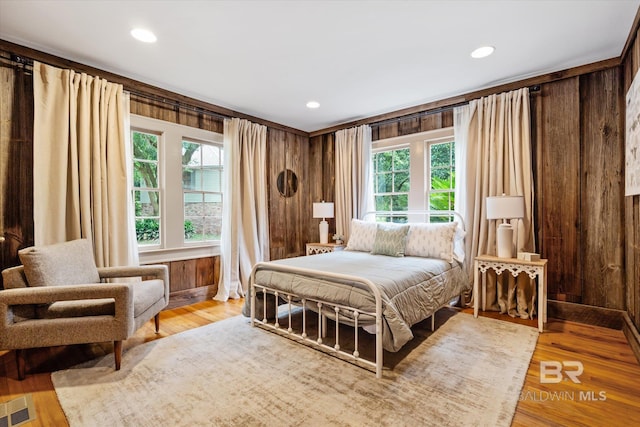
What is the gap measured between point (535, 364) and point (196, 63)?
376 cm

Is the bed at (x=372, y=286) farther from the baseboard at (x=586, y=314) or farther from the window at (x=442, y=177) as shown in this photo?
the baseboard at (x=586, y=314)

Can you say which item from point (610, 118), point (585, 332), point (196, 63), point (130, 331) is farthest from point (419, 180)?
point (130, 331)

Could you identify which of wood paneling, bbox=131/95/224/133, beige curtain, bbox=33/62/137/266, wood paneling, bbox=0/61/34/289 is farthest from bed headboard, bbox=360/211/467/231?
wood paneling, bbox=0/61/34/289

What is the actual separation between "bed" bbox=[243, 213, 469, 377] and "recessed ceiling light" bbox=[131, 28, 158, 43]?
2.07 m

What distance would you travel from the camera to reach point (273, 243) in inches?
190

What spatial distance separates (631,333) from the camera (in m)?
2.50

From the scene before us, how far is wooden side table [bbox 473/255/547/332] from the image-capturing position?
2.84 metres

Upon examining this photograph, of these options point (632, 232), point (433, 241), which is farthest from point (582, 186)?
point (433, 241)

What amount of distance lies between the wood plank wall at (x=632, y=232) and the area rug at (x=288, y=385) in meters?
0.83

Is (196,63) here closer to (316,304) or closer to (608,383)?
(316,304)

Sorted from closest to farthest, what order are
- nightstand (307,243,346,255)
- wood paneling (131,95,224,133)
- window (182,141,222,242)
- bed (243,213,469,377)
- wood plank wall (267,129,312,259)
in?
bed (243,213,469,377) < wood paneling (131,95,224,133) < window (182,141,222,242) < nightstand (307,243,346,255) < wood plank wall (267,129,312,259)

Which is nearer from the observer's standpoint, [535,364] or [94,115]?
[535,364]

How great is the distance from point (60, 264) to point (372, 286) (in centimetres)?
233

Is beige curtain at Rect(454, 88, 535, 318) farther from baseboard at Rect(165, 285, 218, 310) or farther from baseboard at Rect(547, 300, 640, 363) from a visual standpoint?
baseboard at Rect(165, 285, 218, 310)
